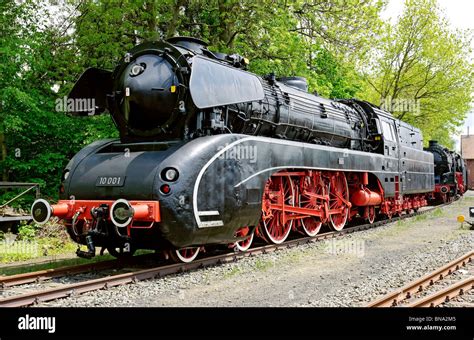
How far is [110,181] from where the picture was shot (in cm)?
661

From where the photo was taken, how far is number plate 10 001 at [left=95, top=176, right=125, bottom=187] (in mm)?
6504

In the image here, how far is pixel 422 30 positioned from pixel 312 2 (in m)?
12.3

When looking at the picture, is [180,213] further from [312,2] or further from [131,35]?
[312,2]

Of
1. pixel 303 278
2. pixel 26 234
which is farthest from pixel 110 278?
pixel 26 234

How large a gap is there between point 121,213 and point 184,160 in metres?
1.04

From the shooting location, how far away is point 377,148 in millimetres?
13523

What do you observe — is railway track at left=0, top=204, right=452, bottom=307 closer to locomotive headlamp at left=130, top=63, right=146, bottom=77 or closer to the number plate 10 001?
the number plate 10 001

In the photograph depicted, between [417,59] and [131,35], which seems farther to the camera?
[417,59]

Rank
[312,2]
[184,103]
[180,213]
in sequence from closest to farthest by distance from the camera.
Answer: [180,213]
[184,103]
[312,2]

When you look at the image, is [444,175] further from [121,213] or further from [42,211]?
[42,211]

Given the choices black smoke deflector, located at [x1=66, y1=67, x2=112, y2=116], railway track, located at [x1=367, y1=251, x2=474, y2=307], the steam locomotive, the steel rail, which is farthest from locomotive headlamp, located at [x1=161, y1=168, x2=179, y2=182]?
the steel rail

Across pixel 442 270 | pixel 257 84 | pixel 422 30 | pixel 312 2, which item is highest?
pixel 422 30

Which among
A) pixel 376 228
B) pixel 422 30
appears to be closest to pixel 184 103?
pixel 376 228

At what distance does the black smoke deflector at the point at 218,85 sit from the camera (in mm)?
6727
